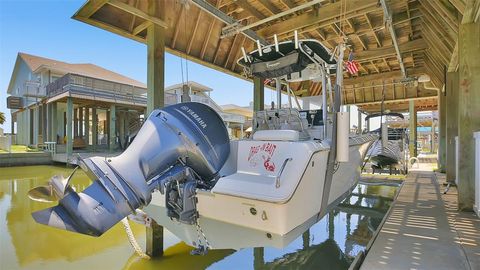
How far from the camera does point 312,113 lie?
11.5 feet

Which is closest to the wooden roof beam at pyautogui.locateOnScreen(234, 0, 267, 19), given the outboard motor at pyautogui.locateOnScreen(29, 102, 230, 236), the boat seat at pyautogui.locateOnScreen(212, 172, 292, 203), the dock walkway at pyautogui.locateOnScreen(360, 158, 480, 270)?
the outboard motor at pyautogui.locateOnScreen(29, 102, 230, 236)

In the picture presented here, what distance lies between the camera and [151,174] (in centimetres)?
221

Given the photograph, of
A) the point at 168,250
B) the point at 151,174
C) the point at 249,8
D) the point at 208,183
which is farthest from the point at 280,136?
the point at 249,8

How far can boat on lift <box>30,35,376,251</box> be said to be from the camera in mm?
1957

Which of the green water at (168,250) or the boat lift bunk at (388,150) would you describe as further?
the boat lift bunk at (388,150)

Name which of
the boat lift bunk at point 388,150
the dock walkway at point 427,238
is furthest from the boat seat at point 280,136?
the boat lift bunk at point 388,150

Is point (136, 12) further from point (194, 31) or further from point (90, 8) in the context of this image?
point (194, 31)

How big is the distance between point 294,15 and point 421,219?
3811 millimetres

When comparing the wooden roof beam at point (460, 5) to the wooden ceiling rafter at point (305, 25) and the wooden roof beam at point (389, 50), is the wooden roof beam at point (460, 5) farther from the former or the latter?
the wooden roof beam at point (389, 50)

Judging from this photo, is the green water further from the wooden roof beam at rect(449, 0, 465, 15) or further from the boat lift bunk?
the wooden roof beam at rect(449, 0, 465, 15)

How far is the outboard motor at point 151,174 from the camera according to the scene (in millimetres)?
1903

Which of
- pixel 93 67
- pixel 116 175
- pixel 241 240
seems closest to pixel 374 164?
pixel 241 240

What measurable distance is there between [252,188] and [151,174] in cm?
79

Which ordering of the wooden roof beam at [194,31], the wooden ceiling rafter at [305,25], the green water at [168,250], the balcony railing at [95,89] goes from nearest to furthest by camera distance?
the green water at [168,250]
the wooden ceiling rafter at [305,25]
the wooden roof beam at [194,31]
the balcony railing at [95,89]
